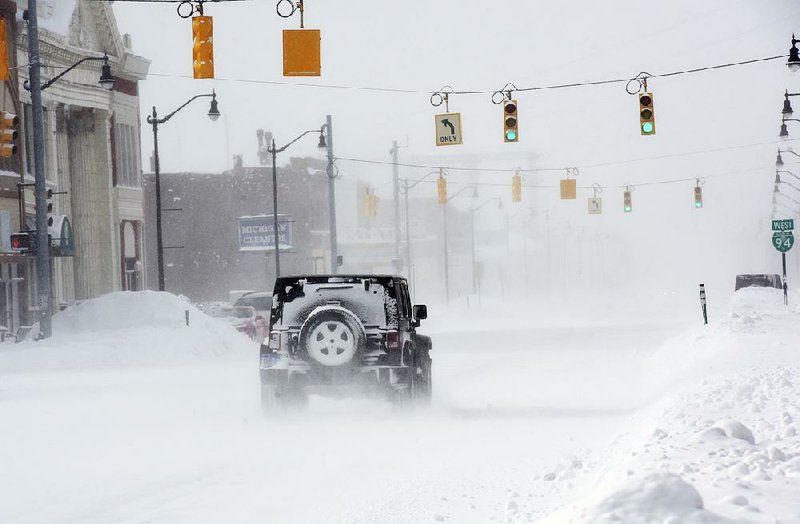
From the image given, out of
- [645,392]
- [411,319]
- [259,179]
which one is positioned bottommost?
[645,392]

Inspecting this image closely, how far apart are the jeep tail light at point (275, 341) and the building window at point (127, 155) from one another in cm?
3924

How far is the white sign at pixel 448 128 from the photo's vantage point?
3388cm

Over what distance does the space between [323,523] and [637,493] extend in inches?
96.8

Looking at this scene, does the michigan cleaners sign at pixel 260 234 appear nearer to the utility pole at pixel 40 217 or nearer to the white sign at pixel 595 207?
the white sign at pixel 595 207

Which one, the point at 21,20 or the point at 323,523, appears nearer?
the point at 323,523

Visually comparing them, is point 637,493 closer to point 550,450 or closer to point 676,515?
point 676,515

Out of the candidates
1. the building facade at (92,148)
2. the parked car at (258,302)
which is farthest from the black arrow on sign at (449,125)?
the building facade at (92,148)

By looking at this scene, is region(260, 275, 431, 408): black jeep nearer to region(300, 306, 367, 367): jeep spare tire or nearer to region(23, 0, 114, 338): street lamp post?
region(300, 306, 367, 367): jeep spare tire

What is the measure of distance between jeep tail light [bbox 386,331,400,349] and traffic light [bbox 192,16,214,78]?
781 centimetres

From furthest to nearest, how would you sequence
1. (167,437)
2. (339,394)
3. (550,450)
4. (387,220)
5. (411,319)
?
1. (387,220)
2. (411,319)
3. (339,394)
4. (167,437)
5. (550,450)

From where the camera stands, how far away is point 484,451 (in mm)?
11898

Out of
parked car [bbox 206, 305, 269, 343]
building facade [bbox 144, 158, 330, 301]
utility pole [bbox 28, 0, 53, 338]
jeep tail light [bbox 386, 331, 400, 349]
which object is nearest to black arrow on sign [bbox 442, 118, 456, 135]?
parked car [bbox 206, 305, 269, 343]

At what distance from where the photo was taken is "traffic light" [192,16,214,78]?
68.0 feet

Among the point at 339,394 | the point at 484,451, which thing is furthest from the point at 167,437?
the point at 484,451
